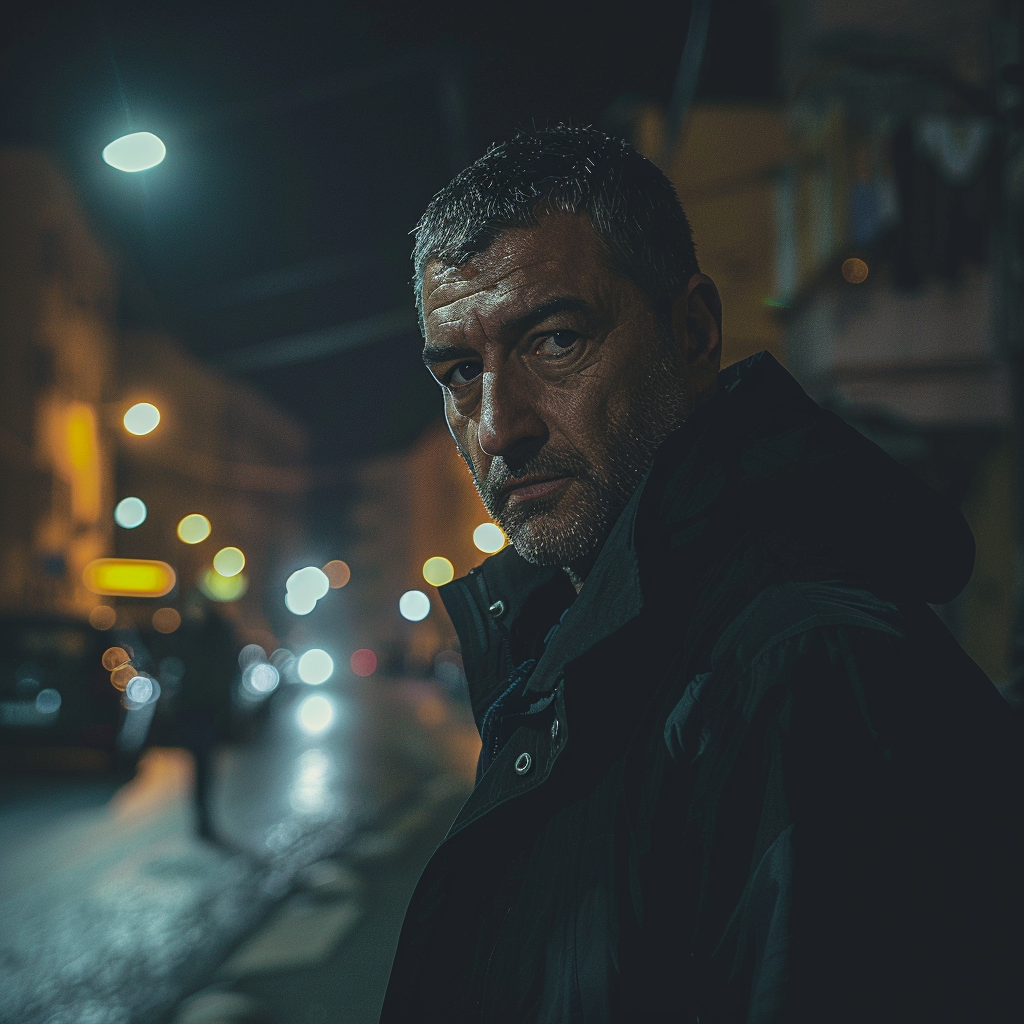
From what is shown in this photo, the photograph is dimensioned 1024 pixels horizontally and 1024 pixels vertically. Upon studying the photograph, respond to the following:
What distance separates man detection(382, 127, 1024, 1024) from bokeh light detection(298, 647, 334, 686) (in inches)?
1801

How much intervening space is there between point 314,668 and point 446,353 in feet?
157

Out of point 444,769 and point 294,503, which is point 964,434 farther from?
point 294,503

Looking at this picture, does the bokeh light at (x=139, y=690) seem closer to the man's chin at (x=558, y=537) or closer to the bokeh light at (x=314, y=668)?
the man's chin at (x=558, y=537)

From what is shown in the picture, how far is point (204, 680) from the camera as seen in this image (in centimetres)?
959

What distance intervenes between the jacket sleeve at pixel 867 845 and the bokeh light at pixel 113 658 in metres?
12.2

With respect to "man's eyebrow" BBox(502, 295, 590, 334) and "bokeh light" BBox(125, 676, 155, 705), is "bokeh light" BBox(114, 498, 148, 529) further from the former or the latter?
"man's eyebrow" BBox(502, 295, 590, 334)

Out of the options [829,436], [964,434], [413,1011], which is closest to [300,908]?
[413,1011]

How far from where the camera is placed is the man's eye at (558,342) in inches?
62.7

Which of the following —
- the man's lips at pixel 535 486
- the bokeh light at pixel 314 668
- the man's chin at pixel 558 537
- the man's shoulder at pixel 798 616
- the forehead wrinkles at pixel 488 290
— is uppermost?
the forehead wrinkles at pixel 488 290

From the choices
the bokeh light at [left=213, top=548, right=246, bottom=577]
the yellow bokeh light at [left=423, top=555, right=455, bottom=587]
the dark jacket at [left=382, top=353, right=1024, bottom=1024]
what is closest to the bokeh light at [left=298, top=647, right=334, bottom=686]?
the bokeh light at [left=213, top=548, right=246, bottom=577]

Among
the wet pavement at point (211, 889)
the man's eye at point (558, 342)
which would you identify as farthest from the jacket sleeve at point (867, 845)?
the wet pavement at point (211, 889)

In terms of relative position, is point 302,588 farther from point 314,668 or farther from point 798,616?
point 798,616

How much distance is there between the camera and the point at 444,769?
43.4 feet

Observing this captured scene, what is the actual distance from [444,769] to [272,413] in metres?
73.3
